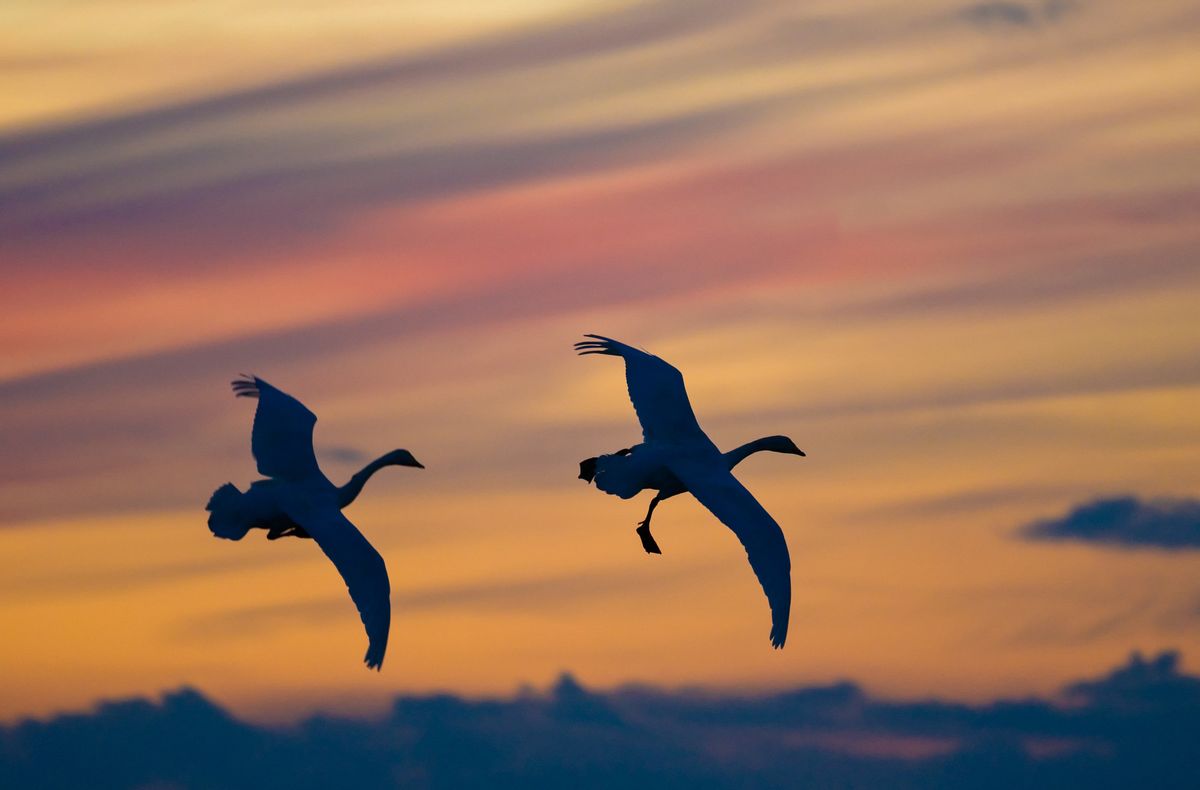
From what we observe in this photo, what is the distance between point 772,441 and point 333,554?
1378 centimetres

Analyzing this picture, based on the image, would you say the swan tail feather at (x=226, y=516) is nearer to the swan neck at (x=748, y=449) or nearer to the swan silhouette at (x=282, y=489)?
the swan silhouette at (x=282, y=489)

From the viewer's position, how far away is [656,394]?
72.9m

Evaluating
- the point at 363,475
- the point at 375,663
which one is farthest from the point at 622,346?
the point at 375,663

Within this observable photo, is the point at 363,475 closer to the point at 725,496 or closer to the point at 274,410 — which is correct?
the point at 274,410

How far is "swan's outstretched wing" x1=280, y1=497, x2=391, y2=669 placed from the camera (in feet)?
213

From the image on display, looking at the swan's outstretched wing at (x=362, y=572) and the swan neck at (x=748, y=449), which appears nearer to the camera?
the swan's outstretched wing at (x=362, y=572)

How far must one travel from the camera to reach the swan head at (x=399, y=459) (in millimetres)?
72562

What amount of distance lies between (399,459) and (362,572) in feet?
22.5

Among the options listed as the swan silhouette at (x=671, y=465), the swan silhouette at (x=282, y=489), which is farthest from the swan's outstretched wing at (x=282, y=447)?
the swan silhouette at (x=671, y=465)

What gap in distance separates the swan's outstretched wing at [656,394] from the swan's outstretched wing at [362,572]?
8.01 m

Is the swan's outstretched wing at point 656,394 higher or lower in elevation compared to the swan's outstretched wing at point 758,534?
higher

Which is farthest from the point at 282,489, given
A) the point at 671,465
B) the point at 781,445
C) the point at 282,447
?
the point at 781,445

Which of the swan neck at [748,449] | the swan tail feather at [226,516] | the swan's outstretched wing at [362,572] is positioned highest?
the swan neck at [748,449]

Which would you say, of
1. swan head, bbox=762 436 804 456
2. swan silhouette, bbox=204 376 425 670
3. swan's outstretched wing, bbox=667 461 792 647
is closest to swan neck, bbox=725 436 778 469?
swan head, bbox=762 436 804 456
